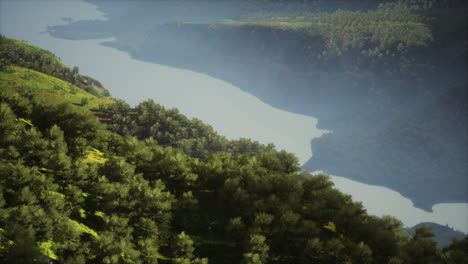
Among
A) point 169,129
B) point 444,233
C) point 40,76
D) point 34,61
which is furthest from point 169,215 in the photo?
point 444,233

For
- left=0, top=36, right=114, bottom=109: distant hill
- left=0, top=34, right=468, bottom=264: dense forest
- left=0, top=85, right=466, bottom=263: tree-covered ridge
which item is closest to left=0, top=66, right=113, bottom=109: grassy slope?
left=0, top=36, right=114, bottom=109: distant hill

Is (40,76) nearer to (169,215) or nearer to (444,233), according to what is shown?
(169,215)

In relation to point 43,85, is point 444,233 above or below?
below

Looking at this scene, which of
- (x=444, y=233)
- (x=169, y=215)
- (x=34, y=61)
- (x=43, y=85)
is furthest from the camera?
(x=444, y=233)

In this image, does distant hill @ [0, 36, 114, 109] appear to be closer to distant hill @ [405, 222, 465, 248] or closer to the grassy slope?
the grassy slope

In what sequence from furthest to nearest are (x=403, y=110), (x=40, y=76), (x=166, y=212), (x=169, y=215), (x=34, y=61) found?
1. (x=403, y=110)
2. (x=34, y=61)
3. (x=40, y=76)
4. (x=166, y=212)
5. (x=169, y=215)

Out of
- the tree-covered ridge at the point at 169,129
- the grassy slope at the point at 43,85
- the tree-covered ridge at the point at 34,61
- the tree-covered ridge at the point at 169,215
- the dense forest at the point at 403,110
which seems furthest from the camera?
the dense forest at the point at 403,110

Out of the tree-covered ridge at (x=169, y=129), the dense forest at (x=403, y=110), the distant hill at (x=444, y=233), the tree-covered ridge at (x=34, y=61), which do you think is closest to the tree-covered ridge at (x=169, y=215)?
the tree-covered ridge at (x=169, y=129)

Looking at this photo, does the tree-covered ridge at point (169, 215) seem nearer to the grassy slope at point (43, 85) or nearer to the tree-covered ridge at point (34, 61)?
the grassy slope at point (43, 85)
